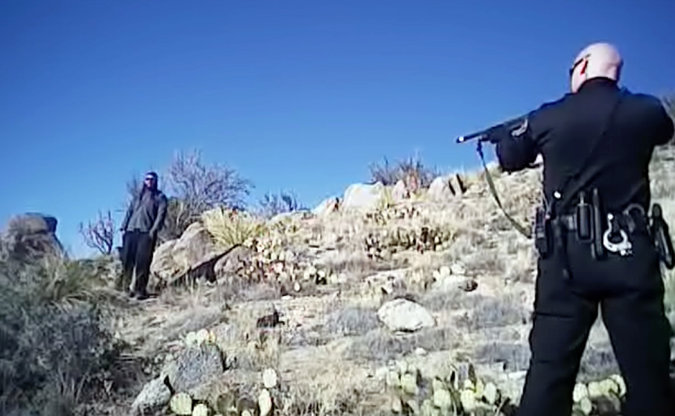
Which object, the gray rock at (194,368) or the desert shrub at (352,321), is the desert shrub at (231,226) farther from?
the gray rock at (194,368)

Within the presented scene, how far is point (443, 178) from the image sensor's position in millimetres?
7625

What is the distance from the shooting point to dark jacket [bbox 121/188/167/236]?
6254 mm

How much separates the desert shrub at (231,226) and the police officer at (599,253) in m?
4.84

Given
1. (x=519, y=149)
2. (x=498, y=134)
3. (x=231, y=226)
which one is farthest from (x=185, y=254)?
(x=519, y=149)

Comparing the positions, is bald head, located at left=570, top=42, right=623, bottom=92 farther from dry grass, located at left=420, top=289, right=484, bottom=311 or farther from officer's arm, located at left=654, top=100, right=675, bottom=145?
dry grass, located at left=420, top=289, right=484, bottom=311

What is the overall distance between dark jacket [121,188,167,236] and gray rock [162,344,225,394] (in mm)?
2807

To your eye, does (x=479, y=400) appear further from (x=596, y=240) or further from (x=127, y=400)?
(x=127, y=400)

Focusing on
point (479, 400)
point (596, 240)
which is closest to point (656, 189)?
point (479, 400)

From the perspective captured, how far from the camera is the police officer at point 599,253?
226cm

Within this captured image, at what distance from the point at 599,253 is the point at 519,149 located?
0.36 metres

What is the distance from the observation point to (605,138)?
230 cm

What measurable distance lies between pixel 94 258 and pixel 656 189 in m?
3.77

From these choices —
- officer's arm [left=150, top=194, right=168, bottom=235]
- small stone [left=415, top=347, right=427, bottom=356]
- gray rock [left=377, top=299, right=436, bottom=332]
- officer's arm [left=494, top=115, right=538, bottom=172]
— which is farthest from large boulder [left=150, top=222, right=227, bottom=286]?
officer's arm [left=494, top=115, right=538, bottom=172]

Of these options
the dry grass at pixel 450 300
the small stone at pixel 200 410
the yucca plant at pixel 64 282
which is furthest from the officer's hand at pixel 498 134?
the yucca plant at pixel 64 282
